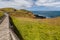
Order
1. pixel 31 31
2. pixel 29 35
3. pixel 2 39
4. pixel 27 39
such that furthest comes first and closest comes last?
1. pixel 31 31
2. pixel 29 35
3. pixel 27 39
4. pixel 2 39

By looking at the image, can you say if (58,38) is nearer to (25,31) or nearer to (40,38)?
(40,38)

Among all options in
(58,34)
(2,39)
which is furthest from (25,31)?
(2,39)

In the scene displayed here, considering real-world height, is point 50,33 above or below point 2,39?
below

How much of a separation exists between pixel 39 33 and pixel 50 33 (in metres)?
1.21

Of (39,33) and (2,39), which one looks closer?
(2,39)

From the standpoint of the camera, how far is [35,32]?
20531mm

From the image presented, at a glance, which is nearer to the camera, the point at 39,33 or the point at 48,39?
the point at 48,39

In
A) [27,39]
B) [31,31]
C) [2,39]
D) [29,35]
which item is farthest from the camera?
[31,31]

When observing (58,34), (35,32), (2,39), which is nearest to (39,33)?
(35,32)

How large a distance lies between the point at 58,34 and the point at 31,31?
3384 mm

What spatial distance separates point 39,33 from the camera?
20.0 metres

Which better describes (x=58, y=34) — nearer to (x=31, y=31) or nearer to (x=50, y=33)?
(x=50, y=33)

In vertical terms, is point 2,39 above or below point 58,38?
above

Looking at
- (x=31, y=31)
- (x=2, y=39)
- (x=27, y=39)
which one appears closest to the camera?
(x=2, y=39)
